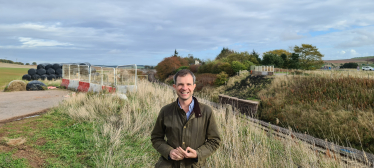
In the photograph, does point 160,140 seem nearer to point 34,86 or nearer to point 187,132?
point 187,132

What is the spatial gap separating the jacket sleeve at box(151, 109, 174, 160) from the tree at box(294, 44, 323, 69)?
41.7m

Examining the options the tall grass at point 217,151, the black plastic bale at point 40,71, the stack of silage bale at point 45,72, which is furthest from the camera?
the black plastic bale at point 40,71

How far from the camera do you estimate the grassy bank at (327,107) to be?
899cm

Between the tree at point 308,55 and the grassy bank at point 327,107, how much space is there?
1101 inches

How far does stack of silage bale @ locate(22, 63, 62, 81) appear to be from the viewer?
26.3m

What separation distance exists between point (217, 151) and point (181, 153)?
2138 millimetres

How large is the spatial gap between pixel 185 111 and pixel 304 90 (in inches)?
501

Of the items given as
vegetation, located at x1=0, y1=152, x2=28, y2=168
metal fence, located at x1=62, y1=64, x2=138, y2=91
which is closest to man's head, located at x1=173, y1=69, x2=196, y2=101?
vegetation, located at x1=0, y1=152, x2=28, y2=168

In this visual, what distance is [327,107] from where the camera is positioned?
430 inches

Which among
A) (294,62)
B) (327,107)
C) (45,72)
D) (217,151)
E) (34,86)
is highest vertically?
(294,62)

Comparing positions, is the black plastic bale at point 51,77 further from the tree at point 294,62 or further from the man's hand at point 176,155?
the tree at point 294,62

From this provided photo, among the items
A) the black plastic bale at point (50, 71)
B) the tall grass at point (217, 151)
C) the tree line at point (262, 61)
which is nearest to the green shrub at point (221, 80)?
the tree line at point (262, 61)

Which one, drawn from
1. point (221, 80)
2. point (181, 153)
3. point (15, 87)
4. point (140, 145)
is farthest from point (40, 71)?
point (181, 153)

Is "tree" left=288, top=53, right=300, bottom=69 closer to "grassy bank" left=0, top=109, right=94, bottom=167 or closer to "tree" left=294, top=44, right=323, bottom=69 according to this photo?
"tree" left=294, top=44, right=323, bottom=69
